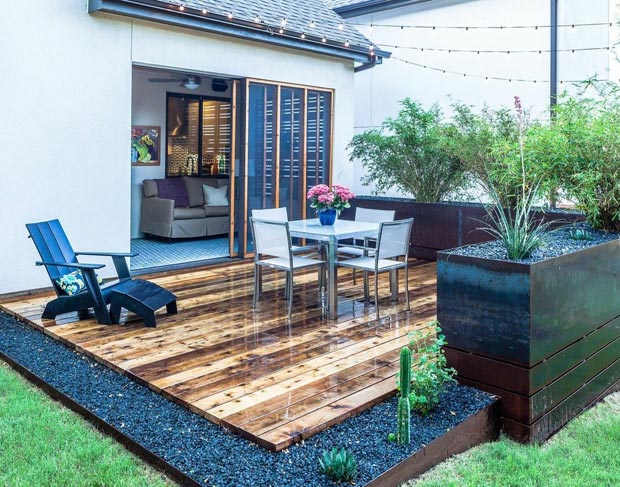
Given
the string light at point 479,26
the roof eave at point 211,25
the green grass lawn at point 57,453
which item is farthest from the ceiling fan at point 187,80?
the green grass lawn at point 57,453

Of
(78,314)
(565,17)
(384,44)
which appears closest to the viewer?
(78,314)

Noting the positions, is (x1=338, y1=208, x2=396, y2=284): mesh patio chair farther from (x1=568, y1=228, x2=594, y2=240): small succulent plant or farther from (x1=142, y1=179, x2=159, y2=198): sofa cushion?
(x1=142, y1=179, x2=159, y2=198): sofa cushion

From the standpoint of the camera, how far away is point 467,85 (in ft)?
33.9

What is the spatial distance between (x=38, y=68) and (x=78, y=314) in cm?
266

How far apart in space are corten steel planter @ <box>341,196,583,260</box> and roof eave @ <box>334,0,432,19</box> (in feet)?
14.0

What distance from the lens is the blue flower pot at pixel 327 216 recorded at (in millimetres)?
5926

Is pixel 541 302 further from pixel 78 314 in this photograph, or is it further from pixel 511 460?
pixel 78 314

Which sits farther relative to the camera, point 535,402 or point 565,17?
point 565,17

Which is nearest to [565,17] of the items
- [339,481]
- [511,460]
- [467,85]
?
[467,85]

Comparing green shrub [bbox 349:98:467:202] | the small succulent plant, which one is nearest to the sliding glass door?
green shrub [bbox 349:98:467:202]

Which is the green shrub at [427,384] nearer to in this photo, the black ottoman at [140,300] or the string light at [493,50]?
the black ottoman at [140,300]

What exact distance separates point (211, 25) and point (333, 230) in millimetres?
3323

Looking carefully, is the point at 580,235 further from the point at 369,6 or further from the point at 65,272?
the point at 369,6

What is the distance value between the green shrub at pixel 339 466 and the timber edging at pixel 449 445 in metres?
0.09
